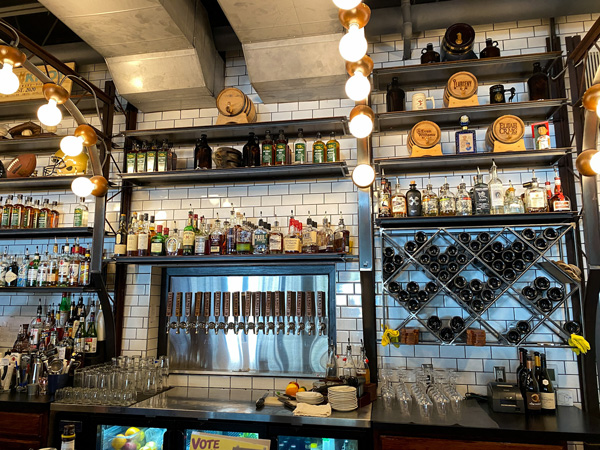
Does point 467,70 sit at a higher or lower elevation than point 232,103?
higher

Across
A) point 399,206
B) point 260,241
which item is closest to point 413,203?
point 399,206

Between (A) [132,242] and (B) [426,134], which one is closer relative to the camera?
(B) [426,134]

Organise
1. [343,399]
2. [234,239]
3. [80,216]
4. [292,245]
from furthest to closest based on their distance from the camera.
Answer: [80,216] → [234,239] → [292,245] → [343,399]

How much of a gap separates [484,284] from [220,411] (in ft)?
6.62

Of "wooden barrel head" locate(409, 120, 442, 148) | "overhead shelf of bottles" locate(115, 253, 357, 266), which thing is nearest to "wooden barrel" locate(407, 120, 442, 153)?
"wooden barrel head" locate(409, 120, 442, 148)

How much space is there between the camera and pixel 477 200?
3141mm

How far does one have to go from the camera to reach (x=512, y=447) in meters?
2.48

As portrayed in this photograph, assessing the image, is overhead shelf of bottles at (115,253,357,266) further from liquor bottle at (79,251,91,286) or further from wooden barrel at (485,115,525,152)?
wooden barrel at (485,115,525,152)

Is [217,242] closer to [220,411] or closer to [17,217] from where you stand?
[220,411]

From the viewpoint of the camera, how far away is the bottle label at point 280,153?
139 inches

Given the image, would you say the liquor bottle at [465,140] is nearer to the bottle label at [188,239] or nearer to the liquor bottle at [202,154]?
the liquor bottle at [202,154]

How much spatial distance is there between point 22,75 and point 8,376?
2.73 meters

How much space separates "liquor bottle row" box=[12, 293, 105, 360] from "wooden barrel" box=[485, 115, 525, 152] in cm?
354

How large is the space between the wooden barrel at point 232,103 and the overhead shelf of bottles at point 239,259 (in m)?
1.23
